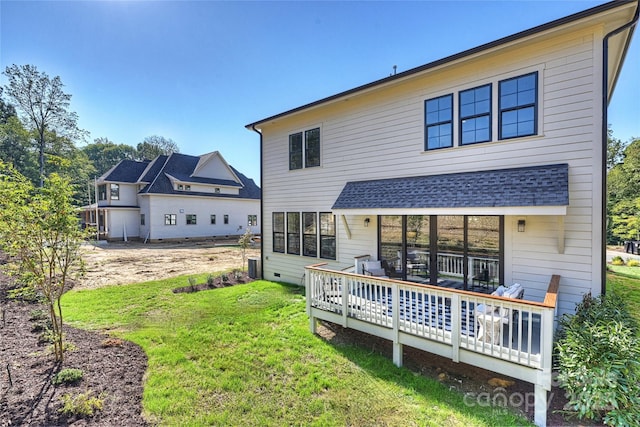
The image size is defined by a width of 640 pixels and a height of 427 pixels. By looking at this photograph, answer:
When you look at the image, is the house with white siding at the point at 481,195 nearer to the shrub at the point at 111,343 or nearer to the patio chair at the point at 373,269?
the patio chair at the point at 373,269

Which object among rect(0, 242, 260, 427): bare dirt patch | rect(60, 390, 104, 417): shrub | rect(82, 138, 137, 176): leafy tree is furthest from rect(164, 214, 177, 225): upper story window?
rect(82, 138, 137, 176): leafy tree

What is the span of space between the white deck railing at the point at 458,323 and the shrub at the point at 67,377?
3815mm

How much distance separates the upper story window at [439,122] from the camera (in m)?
6.30

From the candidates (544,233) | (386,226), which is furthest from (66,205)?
(544,233)

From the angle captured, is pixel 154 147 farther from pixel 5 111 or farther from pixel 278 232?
pixel 278 232

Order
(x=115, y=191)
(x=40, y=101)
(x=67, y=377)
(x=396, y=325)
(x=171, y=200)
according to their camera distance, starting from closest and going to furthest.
Answer: (x=67, y=377) → (x=396, y=325) → (x=171, y=200) → (x=115, y=191) → (x=40, y=101)

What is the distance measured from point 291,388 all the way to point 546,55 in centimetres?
762

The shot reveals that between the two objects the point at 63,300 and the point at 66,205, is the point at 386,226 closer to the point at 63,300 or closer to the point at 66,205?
the point at 66,205

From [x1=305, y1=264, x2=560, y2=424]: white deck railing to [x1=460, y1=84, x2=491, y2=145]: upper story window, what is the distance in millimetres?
3239

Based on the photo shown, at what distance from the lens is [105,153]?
183ft

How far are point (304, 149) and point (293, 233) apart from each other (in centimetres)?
303

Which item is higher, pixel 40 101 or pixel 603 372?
pixel 40 101

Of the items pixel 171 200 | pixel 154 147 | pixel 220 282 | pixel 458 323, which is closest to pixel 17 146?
pixel 171 200

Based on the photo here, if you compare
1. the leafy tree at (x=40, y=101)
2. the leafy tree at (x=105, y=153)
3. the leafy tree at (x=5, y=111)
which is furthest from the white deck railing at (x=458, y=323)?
the leafy tree at (x=105, y=153)
